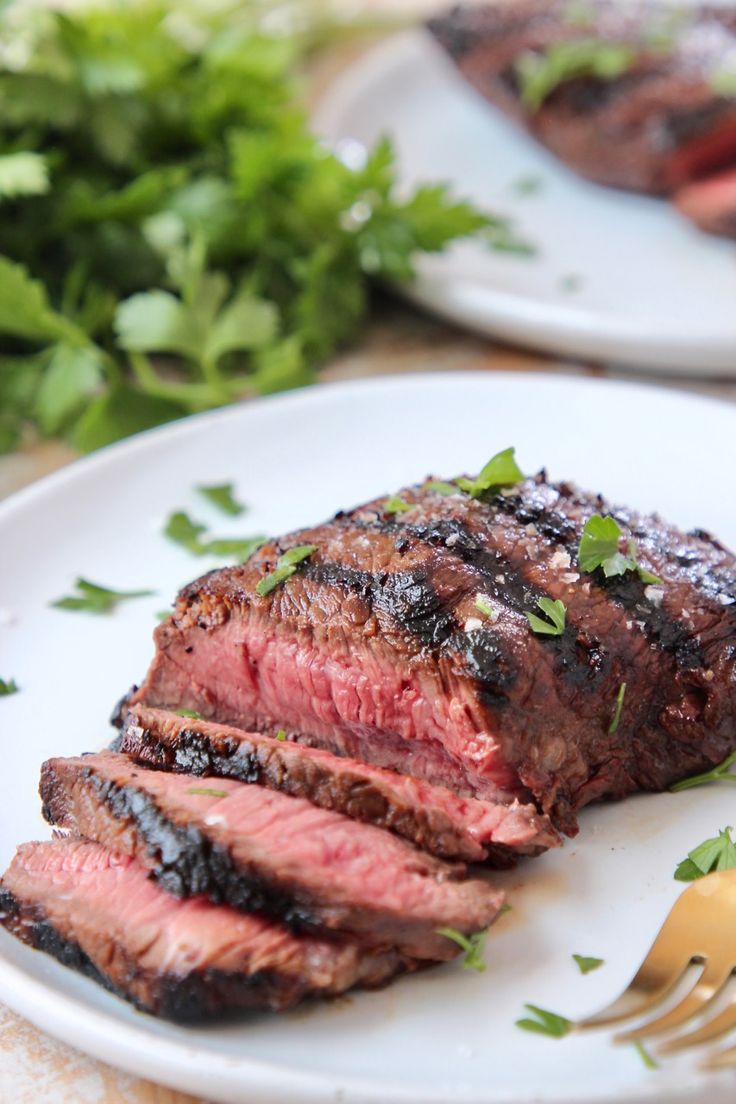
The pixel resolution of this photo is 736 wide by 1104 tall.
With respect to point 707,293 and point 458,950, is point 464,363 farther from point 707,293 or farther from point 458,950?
point 458,950

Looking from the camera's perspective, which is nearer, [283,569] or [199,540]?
[283,569]

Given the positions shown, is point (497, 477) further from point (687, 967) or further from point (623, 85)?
point (623, 85)

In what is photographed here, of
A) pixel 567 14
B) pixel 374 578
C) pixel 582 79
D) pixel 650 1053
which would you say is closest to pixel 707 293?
pixel 582 79

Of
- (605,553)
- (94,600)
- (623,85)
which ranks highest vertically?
(623,85)

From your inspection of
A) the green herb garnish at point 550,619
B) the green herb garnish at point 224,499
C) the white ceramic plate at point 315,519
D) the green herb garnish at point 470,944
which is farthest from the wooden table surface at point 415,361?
the green herb garnish at point 470,944

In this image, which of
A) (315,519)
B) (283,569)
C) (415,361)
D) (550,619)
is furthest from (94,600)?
(415,361)

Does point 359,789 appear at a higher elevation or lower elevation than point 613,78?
lower
